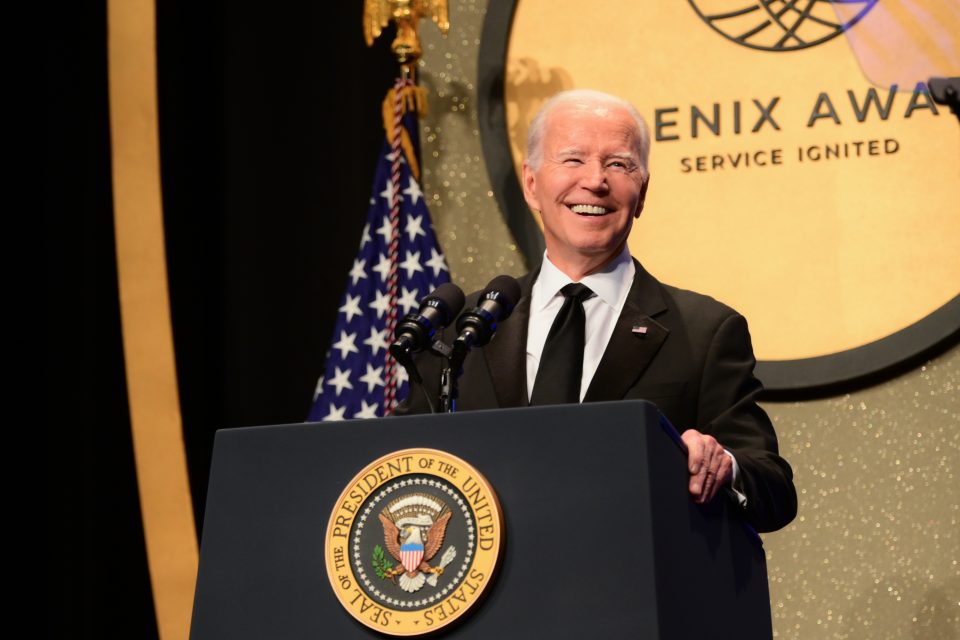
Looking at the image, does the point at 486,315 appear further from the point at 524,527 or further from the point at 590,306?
the point at 590,306

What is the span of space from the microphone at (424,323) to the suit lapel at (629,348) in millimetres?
358

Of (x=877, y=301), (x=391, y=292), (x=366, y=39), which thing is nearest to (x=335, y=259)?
(x=391, y=292)

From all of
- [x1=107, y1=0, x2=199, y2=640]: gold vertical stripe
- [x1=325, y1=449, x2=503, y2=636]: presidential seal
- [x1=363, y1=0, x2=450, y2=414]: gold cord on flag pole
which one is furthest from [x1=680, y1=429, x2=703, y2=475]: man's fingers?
[x1=107, y1=0, x2=199, y2=640]: gold vertical stripe

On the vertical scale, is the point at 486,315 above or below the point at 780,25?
below

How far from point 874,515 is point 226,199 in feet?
6.36

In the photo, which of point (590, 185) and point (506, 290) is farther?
point (590, 185)

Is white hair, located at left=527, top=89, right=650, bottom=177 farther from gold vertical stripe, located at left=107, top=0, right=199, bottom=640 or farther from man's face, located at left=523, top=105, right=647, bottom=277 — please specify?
gold vertical stripe, located at left=107, top=0, right=199, bottom=640

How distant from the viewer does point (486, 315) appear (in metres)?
1.90

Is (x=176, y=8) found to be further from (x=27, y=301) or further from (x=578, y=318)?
(x=578, y=318)

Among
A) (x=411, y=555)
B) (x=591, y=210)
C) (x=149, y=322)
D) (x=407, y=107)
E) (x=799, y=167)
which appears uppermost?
(x=407, y=107)

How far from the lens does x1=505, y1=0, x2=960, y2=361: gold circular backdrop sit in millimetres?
3203

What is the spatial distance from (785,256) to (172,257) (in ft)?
5.55

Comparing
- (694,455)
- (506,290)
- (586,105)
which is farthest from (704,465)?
(586,105)

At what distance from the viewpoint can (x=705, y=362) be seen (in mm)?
2270
